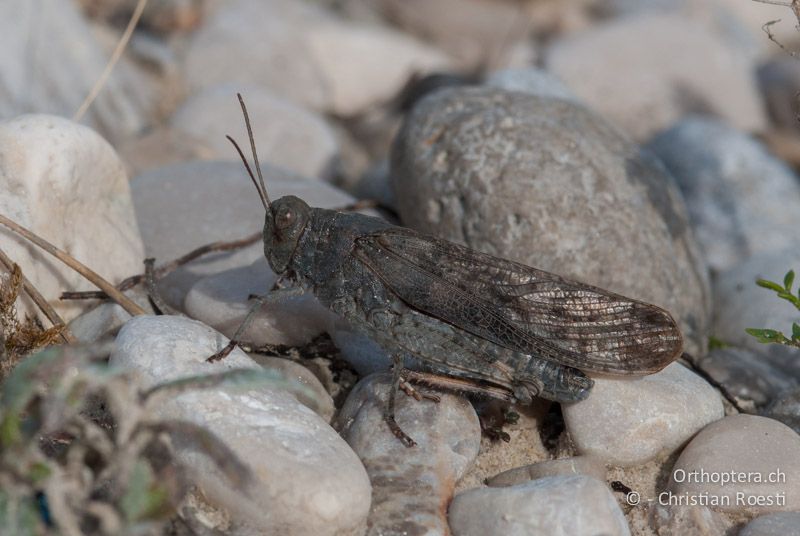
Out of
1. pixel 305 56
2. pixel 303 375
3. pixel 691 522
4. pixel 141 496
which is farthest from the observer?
pixel 305 56

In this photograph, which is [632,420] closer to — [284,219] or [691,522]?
[691,522]

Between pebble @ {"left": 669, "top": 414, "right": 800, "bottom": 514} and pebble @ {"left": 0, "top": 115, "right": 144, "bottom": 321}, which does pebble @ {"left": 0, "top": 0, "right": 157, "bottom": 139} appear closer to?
pebble @ {"left": 0, "top": 115, "right": 144, "bottom": 321}

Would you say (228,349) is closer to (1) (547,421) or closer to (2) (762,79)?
(1) (547,421)

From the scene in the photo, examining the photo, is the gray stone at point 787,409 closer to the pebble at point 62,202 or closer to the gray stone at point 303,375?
the gray stone at point 303,375

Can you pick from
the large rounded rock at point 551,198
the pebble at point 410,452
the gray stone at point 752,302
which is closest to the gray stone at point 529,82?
the large rounded rock at point 551,198

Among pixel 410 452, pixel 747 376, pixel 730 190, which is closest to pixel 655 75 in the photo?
pixel 730 190

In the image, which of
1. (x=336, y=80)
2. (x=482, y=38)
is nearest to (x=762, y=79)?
(x=482, y=38)
